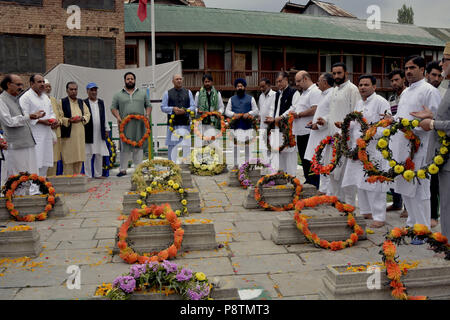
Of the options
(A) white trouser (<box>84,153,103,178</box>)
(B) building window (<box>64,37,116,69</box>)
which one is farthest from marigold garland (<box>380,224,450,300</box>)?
(B) building window (<box>64,37,116,69</box>)

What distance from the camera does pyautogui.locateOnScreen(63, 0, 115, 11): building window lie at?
1727cm

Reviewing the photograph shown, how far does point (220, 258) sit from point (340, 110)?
2963mm

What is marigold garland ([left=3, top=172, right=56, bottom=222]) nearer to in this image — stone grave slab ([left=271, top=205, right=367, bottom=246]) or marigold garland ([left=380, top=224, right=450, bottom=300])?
stone grave slab ([left=271, top=205, right=367, bottom=246])

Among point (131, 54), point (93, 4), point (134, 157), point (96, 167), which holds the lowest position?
point (96, 167)

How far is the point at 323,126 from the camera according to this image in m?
6.66

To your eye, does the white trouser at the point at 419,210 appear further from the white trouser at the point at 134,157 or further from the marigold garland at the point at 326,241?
the white trouser at the point at 134,157

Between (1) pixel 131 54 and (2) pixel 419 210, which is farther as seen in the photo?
(1) pixel 131 54

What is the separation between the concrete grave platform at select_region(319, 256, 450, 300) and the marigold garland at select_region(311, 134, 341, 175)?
8.67 ft

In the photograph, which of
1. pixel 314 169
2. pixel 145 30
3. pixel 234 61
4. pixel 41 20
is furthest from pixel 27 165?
pixel 234 61

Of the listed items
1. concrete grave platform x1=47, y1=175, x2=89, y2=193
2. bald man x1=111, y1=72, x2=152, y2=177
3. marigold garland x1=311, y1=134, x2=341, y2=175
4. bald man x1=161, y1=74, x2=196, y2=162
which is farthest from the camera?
bald man x1=161, y1=74, x2=196, y2=162

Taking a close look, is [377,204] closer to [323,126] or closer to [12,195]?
[323,126]

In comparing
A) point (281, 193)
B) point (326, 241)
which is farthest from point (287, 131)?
point (326, 241)

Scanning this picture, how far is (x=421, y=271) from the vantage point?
327 centimetres

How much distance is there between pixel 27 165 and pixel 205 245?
3446 millimetres
